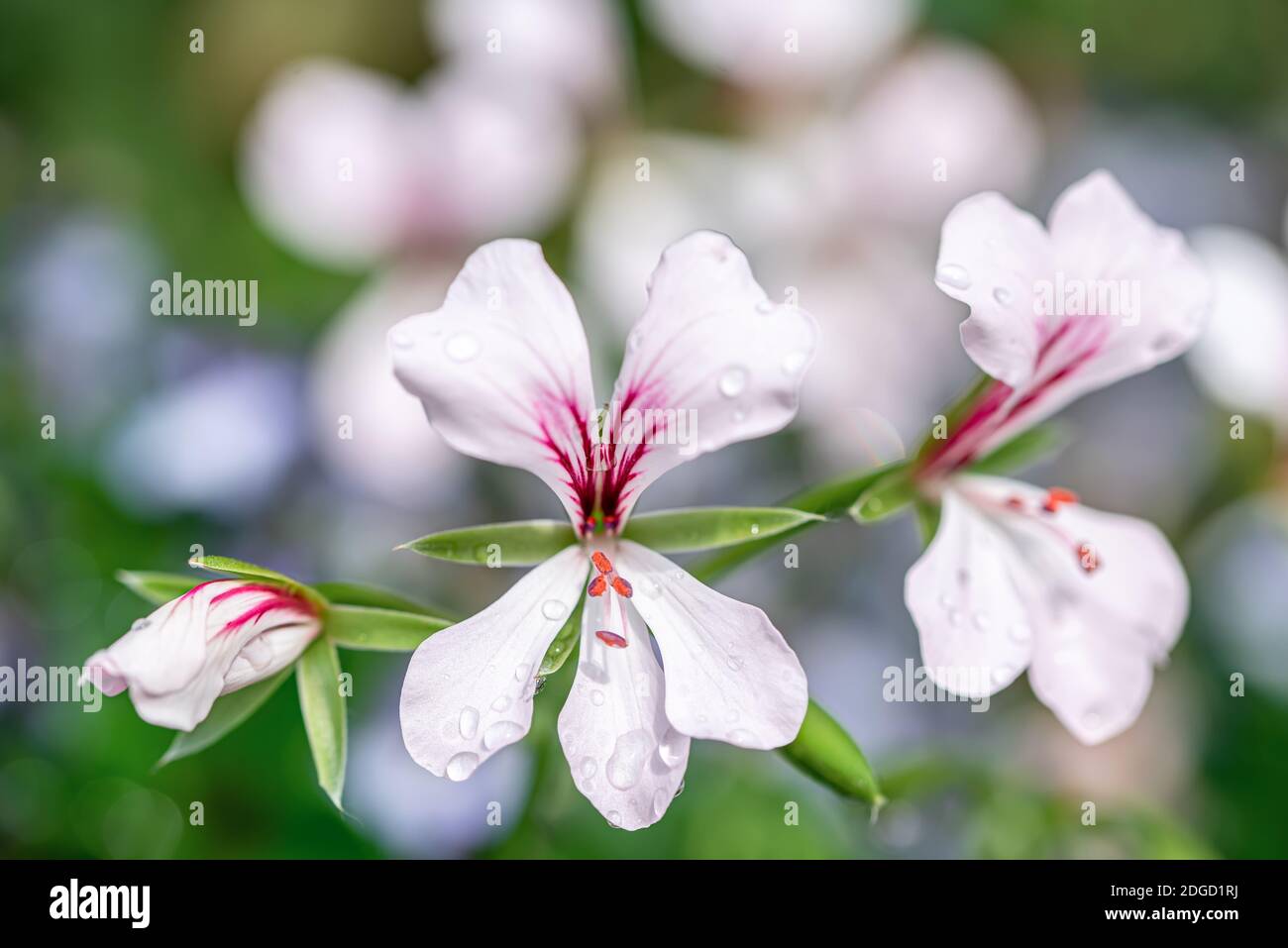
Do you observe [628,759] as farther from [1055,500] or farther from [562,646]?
[1055,500]

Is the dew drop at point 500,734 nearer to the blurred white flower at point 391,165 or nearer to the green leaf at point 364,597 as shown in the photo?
the green leaf at point 364,597

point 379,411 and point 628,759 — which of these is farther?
point 379,411

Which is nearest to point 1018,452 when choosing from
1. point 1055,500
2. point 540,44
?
point 1055,500

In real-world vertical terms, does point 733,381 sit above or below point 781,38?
below

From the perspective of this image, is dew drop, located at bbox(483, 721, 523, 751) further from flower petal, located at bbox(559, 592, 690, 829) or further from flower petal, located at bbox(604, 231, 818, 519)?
flower petal, located at bbox(604, 231, 818, 519)

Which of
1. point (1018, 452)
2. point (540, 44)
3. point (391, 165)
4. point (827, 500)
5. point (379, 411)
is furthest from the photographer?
point (540, 44)
